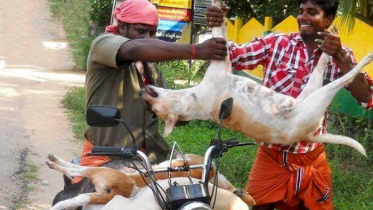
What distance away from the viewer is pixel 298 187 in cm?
395

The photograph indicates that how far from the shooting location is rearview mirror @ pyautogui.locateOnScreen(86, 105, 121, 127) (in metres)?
3.04

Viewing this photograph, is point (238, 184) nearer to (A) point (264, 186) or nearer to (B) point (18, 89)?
(A) point (264, 186)

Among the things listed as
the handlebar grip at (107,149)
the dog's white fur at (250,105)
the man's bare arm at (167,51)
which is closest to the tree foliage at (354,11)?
the dog's white fur at (250,105)

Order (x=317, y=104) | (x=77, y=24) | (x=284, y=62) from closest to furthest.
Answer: (x=317, y=104)
(x=284, y=62)
(x=77, y=24)

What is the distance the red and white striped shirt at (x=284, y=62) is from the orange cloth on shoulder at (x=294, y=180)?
72 mm

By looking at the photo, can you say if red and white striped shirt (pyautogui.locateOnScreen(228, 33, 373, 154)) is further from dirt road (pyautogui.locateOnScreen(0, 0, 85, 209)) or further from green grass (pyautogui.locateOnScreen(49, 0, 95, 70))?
green grass (pyautogui.locateOnScreen(49, 0, 95, 70))

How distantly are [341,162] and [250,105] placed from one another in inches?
188

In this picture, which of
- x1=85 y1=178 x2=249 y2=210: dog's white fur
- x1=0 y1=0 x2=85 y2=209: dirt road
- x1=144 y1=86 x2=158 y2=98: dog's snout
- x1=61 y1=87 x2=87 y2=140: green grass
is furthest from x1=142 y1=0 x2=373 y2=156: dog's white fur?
x1=61 y1=87 x2=87 y2=140: green grass

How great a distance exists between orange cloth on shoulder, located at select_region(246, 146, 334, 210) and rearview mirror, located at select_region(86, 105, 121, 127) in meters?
1.27

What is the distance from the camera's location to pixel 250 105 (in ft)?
10.3

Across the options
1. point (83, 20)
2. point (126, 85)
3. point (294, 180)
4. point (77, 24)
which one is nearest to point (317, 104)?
point (294, 180)

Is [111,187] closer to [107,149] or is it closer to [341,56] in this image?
[107,149]

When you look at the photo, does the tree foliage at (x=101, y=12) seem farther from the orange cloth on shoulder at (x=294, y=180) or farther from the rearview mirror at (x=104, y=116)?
the rearview mirror at (x=104, y=116)

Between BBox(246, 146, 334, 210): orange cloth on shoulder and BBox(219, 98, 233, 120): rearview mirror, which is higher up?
BBox(219, 98, 233, 120): rearview mirror
